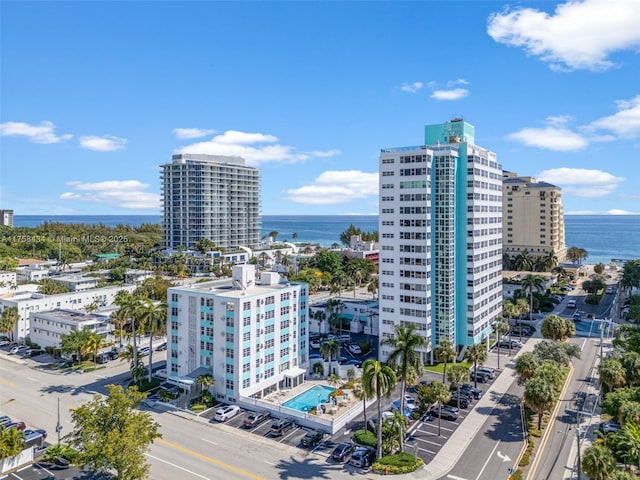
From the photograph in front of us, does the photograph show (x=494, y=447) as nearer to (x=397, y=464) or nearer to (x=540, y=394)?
(x=540, y=394)

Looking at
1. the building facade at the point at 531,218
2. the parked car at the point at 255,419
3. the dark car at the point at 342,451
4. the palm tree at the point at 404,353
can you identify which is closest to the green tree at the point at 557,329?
the palm tree at the point at 404,353

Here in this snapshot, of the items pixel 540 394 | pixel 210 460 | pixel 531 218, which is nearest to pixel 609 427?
pixel 540 394

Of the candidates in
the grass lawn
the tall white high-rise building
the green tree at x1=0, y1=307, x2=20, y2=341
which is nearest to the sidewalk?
the grass lawn

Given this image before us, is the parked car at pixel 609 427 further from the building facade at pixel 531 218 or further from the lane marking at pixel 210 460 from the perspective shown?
the building facade at pixel 531 218

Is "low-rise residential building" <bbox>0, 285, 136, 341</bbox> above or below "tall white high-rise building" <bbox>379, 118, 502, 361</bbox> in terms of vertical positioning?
below

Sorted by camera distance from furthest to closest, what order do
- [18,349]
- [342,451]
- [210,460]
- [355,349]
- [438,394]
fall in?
[18,349]
[355,349]
[438,394]
[342,451]
[210,460]

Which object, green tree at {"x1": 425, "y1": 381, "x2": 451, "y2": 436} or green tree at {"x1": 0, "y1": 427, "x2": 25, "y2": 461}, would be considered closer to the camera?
green tree at {"x1": 0, "y1": 427, "x2": 25, "y2": 461}

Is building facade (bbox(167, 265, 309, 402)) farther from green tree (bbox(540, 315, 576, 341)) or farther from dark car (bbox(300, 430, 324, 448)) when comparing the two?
green tree (bbox(540, 315, 576, 341))
